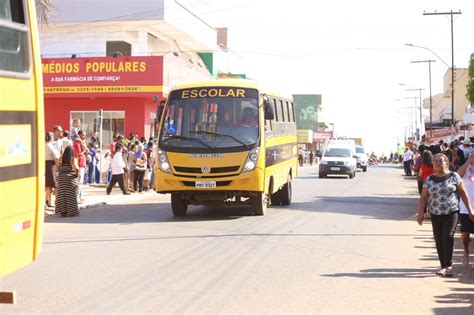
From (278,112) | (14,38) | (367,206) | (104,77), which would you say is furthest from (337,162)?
(14,38)

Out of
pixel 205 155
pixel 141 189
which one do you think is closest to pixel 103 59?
pixel 141 189

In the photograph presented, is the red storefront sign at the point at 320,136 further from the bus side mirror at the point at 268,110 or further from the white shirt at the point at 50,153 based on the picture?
the white shirt at the point at 50,153

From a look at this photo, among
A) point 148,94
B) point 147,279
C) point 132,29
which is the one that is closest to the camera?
point 147,279

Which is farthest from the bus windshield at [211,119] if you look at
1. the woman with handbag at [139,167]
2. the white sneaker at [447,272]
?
the woman with handbag at [139,167]

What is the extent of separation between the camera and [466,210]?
9.98 meters

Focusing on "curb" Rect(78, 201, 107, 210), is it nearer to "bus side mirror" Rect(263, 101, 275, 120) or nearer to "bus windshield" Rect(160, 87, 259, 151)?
"bus windshield" Rect(160, 87, 259, 151)

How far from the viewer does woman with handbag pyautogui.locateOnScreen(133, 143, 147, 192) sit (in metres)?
23.7

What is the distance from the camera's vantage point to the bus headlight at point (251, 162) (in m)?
15.3

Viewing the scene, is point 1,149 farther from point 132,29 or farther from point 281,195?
point 132,29

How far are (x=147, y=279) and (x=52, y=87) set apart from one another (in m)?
30.1

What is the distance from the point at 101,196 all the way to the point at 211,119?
24.5ft

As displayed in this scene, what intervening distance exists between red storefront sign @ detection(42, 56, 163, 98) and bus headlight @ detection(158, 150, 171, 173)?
67.3 ft

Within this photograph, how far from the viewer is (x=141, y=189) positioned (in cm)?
2450

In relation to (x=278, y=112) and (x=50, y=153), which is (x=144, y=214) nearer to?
(x=50, y=153)
